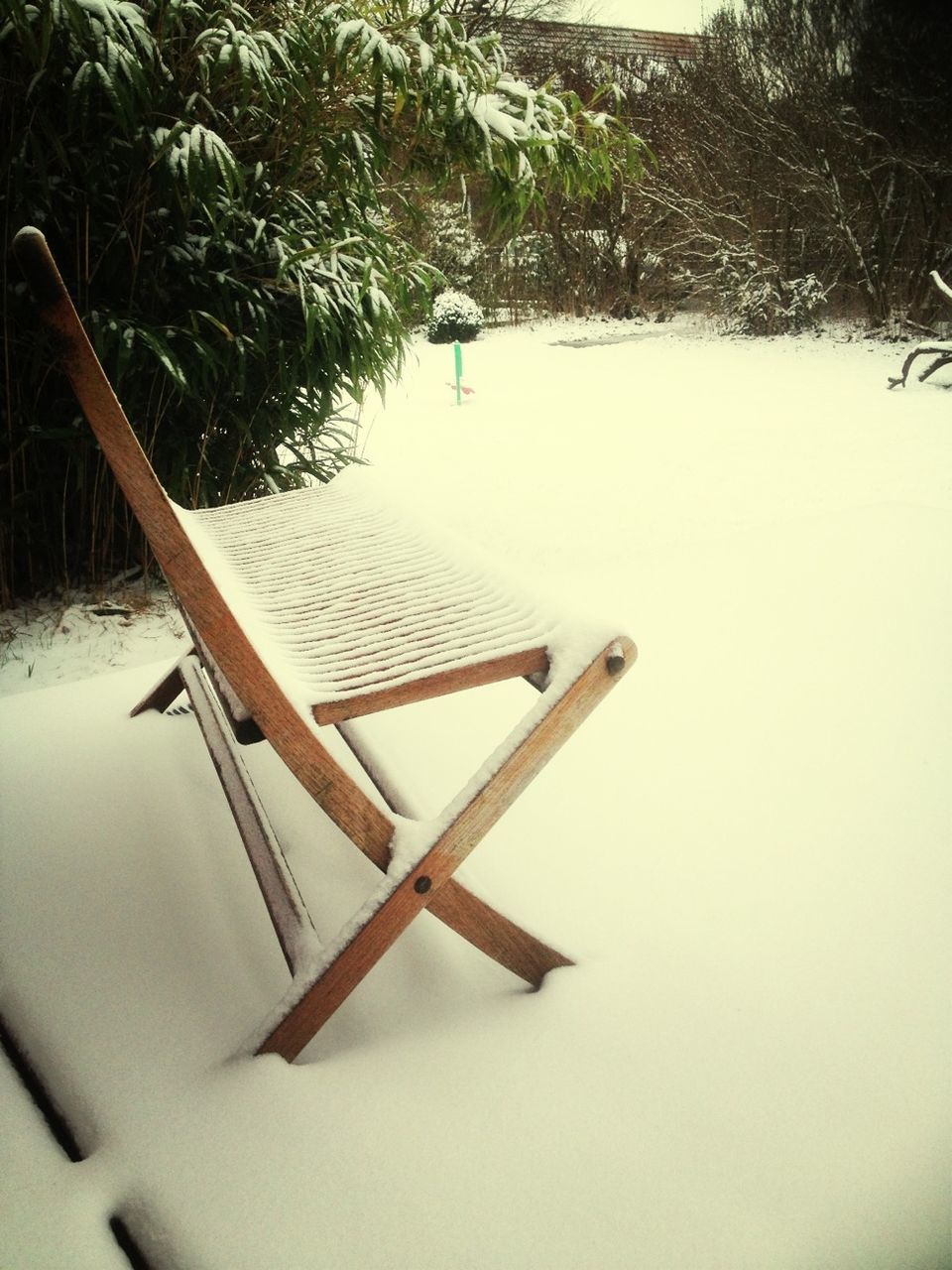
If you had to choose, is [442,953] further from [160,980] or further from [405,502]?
[405,502]

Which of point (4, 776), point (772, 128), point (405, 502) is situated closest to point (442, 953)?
point (405, 502)

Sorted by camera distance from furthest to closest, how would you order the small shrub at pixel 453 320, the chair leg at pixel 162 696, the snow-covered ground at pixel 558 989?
the small shrub at pixel 453 320 < the chair leg at pixel 162 696 < the snow-covered ground at pixel 558 989

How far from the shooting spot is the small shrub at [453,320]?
9.73 m

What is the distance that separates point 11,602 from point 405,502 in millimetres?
1542

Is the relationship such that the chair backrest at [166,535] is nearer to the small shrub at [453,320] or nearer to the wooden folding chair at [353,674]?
the wooden folding chair at [353,674]

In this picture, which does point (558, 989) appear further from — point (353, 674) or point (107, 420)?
point (107, 420)

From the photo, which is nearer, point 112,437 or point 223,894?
point 112,437

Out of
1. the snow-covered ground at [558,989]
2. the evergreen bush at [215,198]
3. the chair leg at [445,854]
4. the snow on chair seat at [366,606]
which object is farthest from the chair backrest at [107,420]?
the evergreen bush at [215,198]

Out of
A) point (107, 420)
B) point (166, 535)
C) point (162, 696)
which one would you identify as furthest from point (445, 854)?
point (162, 696)

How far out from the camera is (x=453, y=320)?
32.2 feet

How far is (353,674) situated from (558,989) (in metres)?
0.53

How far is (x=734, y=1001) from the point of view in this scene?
3.40 ft

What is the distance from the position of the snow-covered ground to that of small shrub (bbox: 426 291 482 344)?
842 centimetres

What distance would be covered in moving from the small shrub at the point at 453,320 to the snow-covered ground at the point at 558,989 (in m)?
8.42
